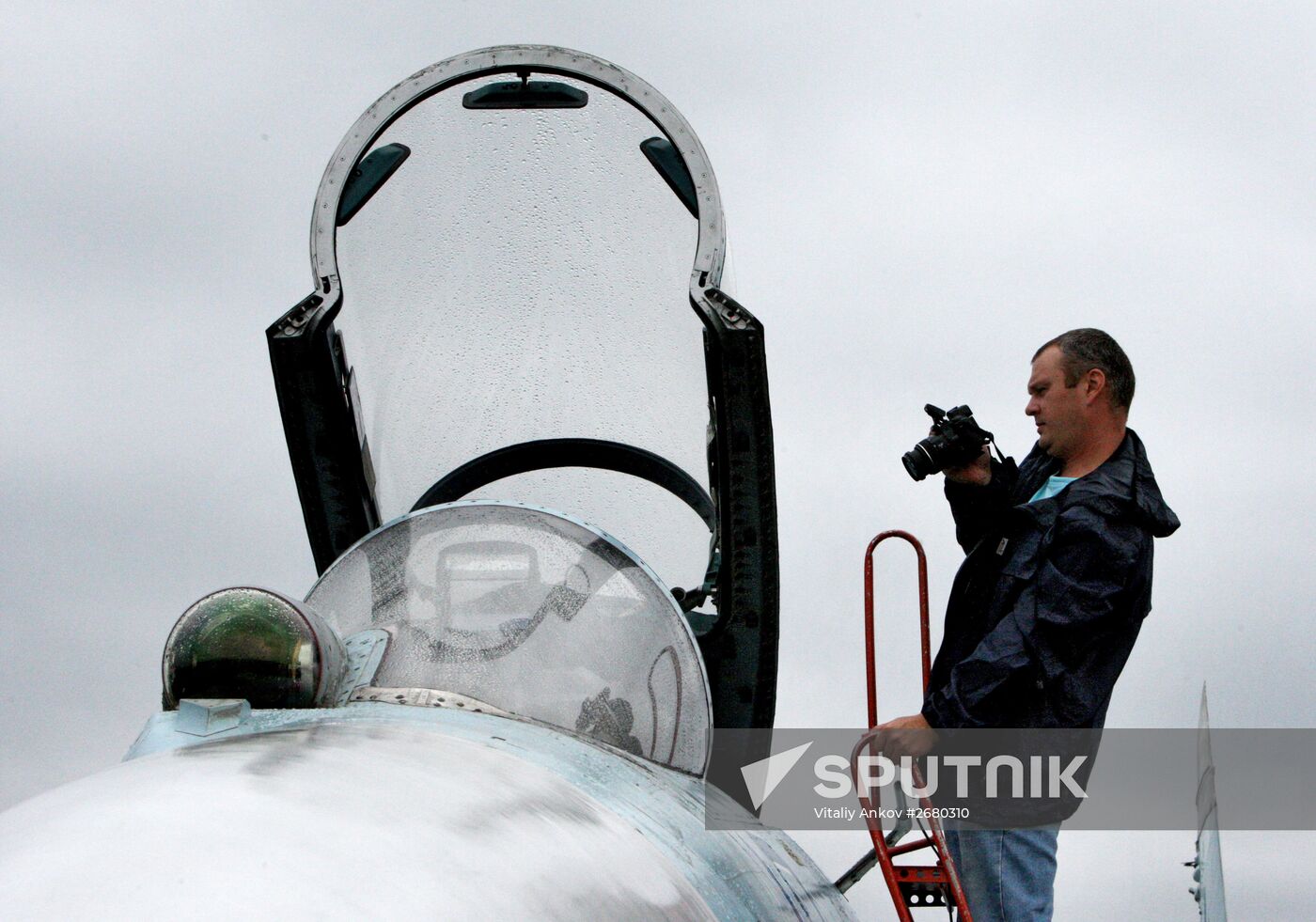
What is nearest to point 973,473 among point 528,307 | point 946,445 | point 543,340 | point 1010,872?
point 946,445

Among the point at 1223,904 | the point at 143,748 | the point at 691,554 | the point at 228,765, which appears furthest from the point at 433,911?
the point at 1223,904

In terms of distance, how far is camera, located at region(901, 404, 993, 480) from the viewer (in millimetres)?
4359

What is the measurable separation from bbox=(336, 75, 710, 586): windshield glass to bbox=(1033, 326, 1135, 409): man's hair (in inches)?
53.7

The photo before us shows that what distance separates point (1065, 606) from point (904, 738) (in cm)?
59

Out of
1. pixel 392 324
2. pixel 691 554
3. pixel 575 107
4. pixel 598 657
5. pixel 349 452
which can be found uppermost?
pixel 575 107

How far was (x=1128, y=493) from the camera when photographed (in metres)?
4.13

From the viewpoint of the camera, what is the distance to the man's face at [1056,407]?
4.38 metres

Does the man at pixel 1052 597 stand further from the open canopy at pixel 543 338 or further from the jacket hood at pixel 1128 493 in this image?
the open canopy at pixel 543 338

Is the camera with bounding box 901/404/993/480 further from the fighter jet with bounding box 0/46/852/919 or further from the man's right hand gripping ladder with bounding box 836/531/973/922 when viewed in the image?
the fighter jet with bounding box 0/46/852/919

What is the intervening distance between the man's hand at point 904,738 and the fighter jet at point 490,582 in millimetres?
408

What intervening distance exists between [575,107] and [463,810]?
150 inches

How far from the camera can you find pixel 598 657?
3.65 meters

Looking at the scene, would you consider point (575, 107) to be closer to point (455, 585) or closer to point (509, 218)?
point (509, 218)

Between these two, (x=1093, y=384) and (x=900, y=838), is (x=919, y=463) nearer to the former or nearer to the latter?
(x=1093, y=384)
